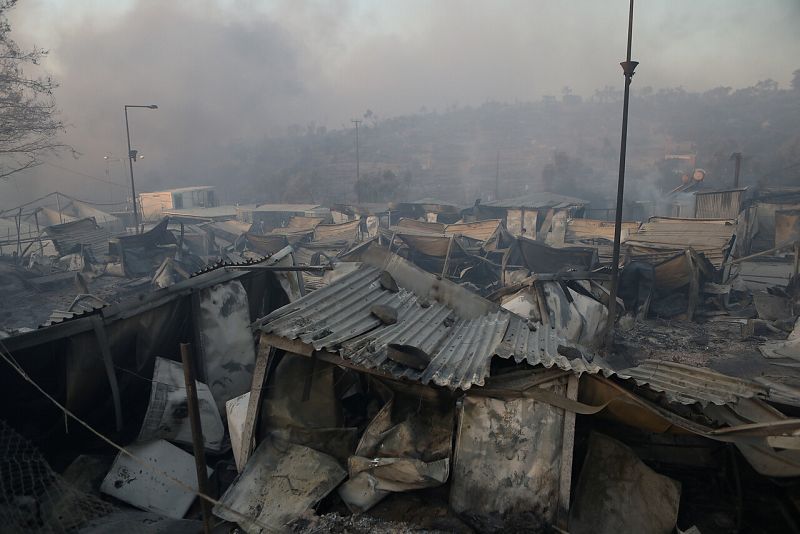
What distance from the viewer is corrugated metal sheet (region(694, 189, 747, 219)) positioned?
2058 cm

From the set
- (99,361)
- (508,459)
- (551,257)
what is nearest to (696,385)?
(508,459)

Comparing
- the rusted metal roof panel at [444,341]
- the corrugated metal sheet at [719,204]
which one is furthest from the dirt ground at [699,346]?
the corrugated metal sheet at [719,204]

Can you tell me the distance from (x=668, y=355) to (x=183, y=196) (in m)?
38.9

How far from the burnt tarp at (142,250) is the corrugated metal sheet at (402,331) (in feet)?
44.1

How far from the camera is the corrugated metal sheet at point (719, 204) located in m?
20.6

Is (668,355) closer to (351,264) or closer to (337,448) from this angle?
(351,264)

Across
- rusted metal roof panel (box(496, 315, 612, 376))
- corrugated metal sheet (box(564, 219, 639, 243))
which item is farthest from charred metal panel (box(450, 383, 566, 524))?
corrugated metal sheet (box(564, 219, 639, 243))

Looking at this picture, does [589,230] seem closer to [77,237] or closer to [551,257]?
[551,257]

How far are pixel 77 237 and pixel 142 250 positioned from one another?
16.1 feet

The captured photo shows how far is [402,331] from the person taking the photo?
462 centimetres

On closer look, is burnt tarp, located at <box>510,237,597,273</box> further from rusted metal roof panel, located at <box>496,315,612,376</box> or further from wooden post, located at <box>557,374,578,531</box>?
wooden post, located at <box>557,374,578,531</box>

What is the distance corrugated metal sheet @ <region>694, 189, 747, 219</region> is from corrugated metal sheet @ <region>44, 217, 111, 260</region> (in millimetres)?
25651

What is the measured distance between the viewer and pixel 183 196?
40.1 metres

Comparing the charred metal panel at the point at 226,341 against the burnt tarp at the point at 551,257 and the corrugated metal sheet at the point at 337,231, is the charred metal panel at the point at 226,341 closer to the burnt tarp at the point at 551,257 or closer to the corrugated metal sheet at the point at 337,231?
the burnt tarp at the point at 551,257
